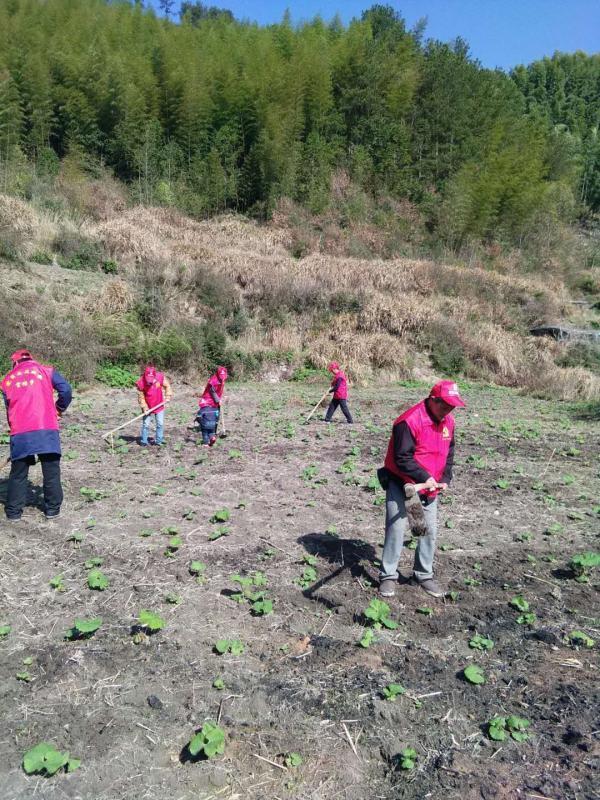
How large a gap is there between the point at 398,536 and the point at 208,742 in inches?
80.0

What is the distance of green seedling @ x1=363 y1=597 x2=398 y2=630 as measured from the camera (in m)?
3.93

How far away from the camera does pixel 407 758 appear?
278 cm

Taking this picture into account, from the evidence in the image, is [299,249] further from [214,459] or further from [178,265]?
[214,459]

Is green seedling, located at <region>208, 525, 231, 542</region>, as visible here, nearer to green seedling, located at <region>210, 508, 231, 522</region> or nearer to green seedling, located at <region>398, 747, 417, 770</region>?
green seedling, located at <region>210, 508, 231, 522</region>

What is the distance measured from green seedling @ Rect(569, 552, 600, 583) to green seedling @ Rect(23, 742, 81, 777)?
12.7 feet

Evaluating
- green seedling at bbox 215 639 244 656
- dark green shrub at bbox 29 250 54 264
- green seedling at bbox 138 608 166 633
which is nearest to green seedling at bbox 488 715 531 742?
green seedling at bbox 215 639 244 656

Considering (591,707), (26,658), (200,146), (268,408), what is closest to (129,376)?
(268,408)

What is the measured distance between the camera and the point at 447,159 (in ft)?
111

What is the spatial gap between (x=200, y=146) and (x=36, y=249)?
1505cm

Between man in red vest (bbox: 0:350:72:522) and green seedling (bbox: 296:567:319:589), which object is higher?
man in red vest (bbox: 0:350:72:522)

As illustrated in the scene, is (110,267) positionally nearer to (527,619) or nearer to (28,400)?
(28,400)

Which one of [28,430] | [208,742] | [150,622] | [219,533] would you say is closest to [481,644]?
[208,742]

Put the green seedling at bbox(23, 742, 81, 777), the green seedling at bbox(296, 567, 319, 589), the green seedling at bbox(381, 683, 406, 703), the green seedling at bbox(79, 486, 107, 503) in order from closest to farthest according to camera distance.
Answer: the green seedling at bbox(23, 742, 81, 777)
the green seedling at bbox(381, 683, 406, 703)
the green seedling at bbox(296, 567, 319, 589)
the green seedling at bbox(79, 486, 107, 503)

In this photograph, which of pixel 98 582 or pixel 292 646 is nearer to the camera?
pixel 292 646
